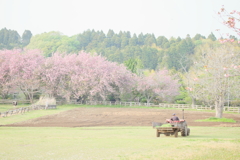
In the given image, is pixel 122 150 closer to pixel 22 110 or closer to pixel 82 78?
pixel 22 110

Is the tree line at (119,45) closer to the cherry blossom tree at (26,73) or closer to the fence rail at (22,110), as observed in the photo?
the cherry blossom tree at (26,73)

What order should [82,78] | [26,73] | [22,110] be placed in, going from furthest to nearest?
[82,78], [26,73], [22,110]

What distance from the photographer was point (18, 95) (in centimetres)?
7031

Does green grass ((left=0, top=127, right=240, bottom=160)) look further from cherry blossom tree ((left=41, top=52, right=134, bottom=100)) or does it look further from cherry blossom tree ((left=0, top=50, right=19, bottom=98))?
cherry blossom tree ((left=41, top=52, right=134, bottom=100))

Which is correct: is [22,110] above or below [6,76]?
below

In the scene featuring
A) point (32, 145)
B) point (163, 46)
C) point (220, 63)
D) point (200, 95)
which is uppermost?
point (163, 46)

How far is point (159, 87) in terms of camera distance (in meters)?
74.3

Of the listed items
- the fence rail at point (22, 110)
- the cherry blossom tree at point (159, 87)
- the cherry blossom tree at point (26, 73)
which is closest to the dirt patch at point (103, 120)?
the fence rail at point (22, 110)

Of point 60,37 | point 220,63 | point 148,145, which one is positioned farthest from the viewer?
point 60,37

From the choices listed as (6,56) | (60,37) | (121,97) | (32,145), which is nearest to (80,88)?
(121,97)

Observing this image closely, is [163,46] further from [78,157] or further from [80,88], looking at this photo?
[78,157]

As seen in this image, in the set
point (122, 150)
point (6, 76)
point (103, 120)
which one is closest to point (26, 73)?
point (6, 76)

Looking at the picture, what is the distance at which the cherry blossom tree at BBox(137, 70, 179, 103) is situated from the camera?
72.4m

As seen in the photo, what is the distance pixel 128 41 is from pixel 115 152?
165m
